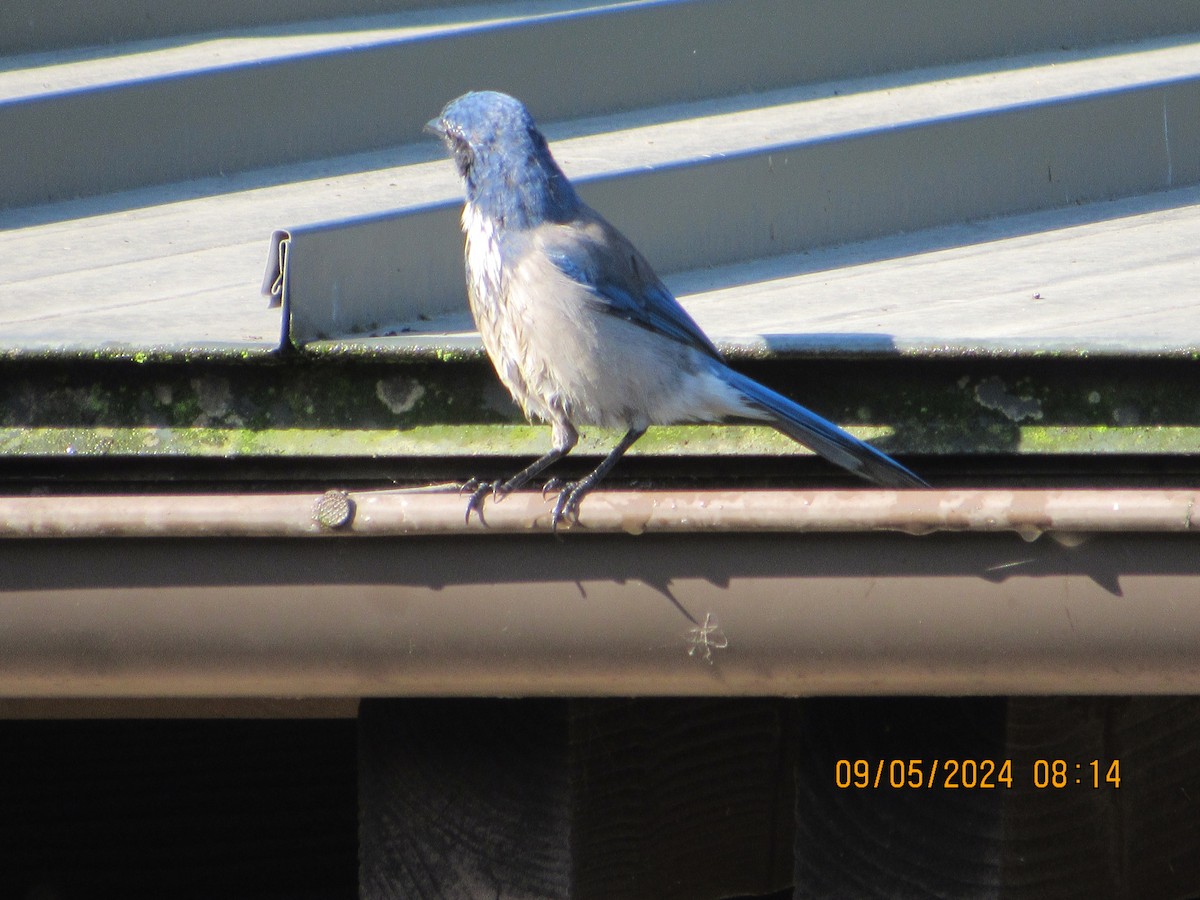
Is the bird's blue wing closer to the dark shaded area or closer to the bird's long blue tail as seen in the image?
the bird's long blue tail

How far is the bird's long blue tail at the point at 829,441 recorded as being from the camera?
2.11 metres

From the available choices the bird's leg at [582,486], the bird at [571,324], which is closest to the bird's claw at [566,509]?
the bird's leg at [582,486]

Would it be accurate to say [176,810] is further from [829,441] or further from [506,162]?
[829,441]

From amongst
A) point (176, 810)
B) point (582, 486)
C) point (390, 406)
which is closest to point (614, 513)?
point (582, 486)

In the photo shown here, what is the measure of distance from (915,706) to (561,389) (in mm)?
784

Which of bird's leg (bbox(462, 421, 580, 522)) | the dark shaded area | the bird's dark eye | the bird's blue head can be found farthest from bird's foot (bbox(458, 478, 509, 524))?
the dark shaded area

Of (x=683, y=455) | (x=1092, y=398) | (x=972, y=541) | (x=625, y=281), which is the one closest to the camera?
(x=972, y=541)

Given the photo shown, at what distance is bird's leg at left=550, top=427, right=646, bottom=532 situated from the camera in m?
1.88

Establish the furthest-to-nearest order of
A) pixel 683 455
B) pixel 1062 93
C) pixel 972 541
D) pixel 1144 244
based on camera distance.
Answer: pixel 1062 93, pixel 1144 244, pixel 683 455, pixel 972 541

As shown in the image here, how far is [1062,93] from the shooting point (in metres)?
4.27

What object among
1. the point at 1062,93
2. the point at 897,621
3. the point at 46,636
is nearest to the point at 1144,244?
the point at 1062,93

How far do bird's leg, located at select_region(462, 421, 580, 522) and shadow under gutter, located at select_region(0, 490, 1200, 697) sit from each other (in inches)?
2.3

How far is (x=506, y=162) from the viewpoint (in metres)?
2.86

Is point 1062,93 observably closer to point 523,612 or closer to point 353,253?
point 353,253
